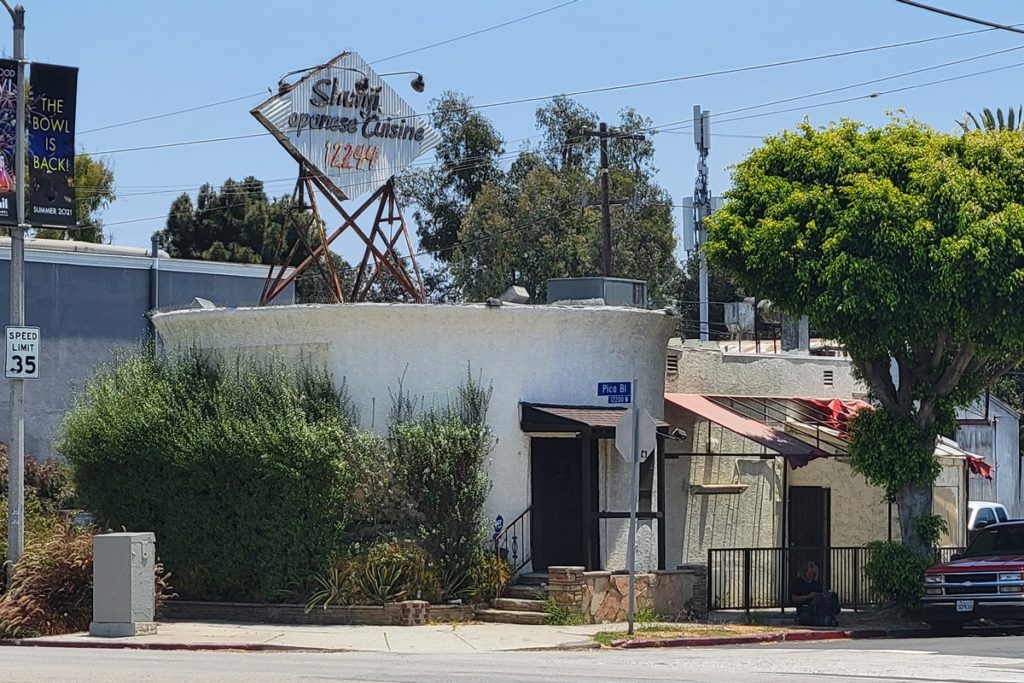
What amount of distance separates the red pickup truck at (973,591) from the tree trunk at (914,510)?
110 centimetres

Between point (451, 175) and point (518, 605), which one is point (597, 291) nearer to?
point (518, 605)

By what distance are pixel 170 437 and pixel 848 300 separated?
10132 millimetres

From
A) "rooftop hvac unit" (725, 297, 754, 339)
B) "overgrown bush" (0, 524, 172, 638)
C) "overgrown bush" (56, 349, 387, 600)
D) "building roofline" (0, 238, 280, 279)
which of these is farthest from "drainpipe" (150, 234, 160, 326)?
"overgrown bush" (0, 524, 172, 638)

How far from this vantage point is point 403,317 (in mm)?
23641

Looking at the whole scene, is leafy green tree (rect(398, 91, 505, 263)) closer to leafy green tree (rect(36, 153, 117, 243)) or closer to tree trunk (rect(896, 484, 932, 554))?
leafy green tree (rect(36, 153, 117, 243))

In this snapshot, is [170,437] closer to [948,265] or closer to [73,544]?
[73,544]

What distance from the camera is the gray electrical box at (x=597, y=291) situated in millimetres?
25422

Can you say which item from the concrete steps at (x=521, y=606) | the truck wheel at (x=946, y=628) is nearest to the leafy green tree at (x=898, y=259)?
the truck wheel at (x=946, y=628)

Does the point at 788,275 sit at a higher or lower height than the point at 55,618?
higher

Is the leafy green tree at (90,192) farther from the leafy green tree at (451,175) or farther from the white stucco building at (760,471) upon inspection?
the white stucco building at (760,471)

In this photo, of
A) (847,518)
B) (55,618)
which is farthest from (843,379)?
(55,618)

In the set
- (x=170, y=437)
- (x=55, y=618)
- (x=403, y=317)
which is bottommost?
(x=55, y=618)

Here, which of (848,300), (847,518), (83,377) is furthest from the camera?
(83,377)

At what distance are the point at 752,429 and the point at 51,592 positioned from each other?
11.3 m
